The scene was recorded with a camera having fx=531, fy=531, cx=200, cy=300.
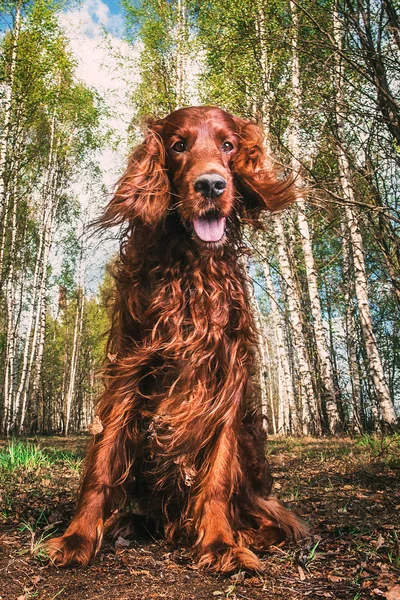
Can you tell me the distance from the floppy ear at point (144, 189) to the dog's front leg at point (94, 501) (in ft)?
3.22

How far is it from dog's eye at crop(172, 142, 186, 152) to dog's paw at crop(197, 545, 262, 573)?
176 centimetres

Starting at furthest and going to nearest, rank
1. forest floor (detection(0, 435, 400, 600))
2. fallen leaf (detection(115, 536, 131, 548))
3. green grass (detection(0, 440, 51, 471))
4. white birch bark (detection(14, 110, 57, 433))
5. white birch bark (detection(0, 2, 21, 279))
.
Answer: white birch bark (detection(14, 110, 57, 433))
white birch bark (detection(0, 2, 21, 279))
green grass (detection(0, 440, 51, 471))
fallen leaf (detection(115, 536, 131, 548))
forest floor (detection(0, 435, 400, 600))

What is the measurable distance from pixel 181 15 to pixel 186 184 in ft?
53.1

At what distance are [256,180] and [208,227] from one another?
19.9 inches

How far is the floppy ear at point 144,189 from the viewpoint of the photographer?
244 centimetres

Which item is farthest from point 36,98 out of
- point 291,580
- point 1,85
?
point 291,580

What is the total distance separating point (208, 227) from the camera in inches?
91.7

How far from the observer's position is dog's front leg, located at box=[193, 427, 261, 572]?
2.03 m

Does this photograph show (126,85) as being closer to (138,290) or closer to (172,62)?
(172,62)

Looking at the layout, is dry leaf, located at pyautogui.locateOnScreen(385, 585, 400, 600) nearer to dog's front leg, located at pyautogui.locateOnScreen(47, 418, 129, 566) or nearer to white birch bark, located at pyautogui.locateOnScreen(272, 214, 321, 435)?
dog's front leg, located at pyautogui.locateOnScreen(47, 418, 129, 566)

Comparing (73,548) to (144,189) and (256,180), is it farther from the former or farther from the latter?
(256,180)

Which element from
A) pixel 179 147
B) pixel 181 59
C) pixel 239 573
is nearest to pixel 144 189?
pixel 179 147

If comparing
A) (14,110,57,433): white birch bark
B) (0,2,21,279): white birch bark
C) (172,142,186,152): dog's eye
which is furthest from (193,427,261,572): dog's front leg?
(14,110,57,433): white birch bark

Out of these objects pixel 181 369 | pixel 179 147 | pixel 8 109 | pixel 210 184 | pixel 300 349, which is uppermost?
pixel 8 109
